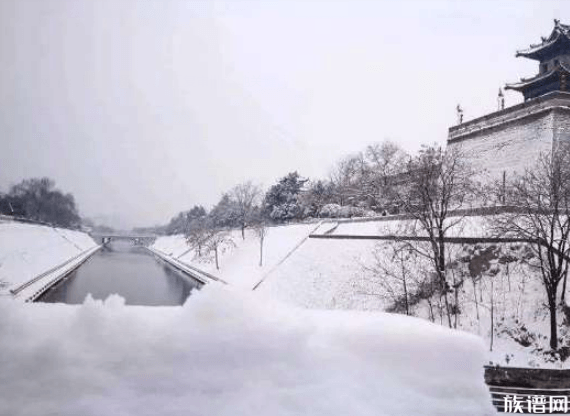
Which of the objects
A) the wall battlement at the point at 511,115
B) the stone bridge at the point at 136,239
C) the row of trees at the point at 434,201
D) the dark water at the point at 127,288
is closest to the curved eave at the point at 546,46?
the wall battlement at the point at 511,115

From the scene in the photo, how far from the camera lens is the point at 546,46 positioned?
2794 centimetres

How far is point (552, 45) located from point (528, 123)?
290 inches

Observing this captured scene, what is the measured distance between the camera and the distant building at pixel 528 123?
2430 cm

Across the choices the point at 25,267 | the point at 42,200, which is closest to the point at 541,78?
the point at 25,267

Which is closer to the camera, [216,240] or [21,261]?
[21,261]

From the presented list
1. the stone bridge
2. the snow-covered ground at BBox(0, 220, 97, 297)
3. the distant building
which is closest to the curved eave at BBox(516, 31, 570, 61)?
the distant building

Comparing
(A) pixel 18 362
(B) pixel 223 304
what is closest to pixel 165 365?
(B) pixel 223 304

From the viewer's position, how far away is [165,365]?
1.77m

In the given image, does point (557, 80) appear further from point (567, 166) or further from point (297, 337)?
point (297, 337)

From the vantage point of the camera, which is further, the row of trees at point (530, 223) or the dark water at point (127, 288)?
the dark water at point (127, 288)

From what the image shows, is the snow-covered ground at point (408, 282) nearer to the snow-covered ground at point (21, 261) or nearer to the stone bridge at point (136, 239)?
the snow-covered ground at point (21, 261)

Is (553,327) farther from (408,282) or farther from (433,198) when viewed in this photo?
(433,198)

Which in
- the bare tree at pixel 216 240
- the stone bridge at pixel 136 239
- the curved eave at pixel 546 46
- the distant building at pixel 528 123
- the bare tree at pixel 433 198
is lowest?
the stone bridge at pixel 136 239

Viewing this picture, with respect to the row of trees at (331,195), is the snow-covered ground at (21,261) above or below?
below
